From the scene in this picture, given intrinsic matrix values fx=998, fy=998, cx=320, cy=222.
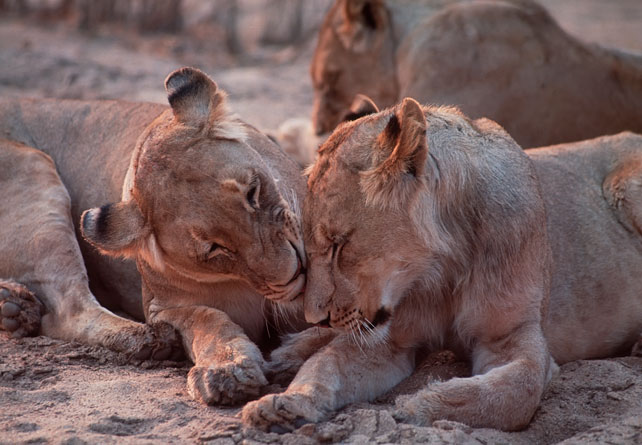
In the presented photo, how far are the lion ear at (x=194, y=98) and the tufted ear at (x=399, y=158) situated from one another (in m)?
0.76

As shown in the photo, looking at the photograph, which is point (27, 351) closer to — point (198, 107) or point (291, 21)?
point (198, 107)

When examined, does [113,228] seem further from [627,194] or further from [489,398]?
[627,194]

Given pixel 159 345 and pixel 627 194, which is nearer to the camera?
pixel 159 345

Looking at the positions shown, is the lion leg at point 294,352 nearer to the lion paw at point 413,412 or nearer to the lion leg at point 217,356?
the lion leg at point 217,356

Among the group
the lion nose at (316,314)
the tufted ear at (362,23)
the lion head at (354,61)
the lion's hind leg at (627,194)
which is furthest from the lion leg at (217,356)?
the tufted ear at (362,23)

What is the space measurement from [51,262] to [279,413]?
5.71 ft

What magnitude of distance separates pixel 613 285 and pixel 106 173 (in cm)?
240

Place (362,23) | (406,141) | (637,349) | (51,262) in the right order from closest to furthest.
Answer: (406,141) < (637,349) < (51,262) < (362,23)

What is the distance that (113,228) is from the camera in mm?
3625

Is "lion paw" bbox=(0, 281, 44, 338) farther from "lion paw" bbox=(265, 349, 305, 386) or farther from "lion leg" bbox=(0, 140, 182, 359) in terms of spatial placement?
"lion paw" bbox=(265, 349, 305, 386)

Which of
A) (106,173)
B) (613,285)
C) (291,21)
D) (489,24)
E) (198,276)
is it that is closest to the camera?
(198,276)

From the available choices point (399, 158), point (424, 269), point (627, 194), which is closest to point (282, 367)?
point (424, 269)

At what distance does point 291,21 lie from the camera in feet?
35.2

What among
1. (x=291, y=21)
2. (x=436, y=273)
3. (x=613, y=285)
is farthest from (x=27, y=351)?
(x=291, y=21)
